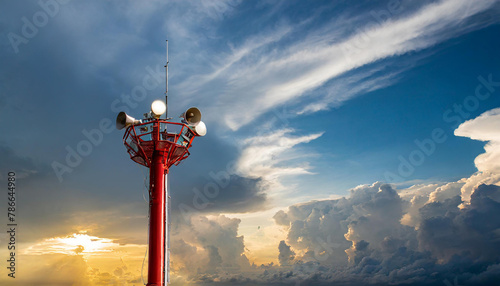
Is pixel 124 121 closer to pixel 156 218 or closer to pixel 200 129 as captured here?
pixel 200 129

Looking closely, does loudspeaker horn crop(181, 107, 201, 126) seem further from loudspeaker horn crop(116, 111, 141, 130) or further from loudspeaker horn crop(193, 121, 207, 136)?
loudspeaker horn crop(116, 111, 141, 130)

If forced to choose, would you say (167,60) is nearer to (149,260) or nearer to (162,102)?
(162,102)

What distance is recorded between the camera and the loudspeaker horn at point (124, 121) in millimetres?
41219

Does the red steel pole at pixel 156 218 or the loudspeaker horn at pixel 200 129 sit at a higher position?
the loudspeaker horn at pixel 200 129

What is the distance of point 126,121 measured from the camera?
41.2 m

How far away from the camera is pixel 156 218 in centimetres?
4091

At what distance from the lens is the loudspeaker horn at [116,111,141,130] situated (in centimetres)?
4122

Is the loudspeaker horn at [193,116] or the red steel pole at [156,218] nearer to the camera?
the red steel pole at [156,218]

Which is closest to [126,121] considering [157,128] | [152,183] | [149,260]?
[157,128]

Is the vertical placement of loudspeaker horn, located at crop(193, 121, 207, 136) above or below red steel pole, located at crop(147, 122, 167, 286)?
above

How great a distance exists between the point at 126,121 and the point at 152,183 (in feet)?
21.5

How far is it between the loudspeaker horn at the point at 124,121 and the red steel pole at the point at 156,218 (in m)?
2.18

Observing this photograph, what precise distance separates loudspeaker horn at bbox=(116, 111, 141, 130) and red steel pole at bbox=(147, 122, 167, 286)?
2.18m

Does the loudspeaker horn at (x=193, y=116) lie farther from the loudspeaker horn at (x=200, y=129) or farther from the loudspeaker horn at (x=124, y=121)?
the loudspeaker horn at (x=124, y=121)
